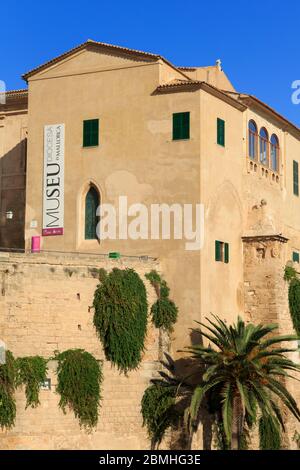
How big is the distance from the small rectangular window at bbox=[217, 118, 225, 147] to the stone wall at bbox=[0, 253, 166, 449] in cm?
588

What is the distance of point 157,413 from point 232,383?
2837mm

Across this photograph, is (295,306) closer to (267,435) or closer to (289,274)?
(289,274)

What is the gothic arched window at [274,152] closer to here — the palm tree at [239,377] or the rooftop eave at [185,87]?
the rooftop eave at [185,87]

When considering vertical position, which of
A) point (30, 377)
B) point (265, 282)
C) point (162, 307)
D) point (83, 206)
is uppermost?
point (83, 206)

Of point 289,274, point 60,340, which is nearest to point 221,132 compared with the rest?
point 289,274

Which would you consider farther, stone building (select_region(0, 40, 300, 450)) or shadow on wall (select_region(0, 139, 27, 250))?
shadow on wall (select_region(0, 139, 27, 250))

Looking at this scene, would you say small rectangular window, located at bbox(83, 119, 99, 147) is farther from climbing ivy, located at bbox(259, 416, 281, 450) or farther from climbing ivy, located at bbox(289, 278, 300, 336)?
climbing ivy, located at bbox(259, 416, 281, 450)

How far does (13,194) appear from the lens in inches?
1617

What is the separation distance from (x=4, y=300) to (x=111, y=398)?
4.68 metres

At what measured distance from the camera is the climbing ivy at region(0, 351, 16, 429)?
29438mm

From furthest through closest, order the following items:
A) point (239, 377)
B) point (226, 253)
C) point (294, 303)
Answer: point (294, 303), point (226, 253), point (239, 377)

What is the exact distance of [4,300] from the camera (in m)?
30.4

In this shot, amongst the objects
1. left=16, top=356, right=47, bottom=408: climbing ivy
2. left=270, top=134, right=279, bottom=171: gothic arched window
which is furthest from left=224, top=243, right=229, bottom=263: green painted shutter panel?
left=16, top=356, right=47, bottom=408: climbing ivy

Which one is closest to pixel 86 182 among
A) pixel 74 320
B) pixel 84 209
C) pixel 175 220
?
pixel 84 209
